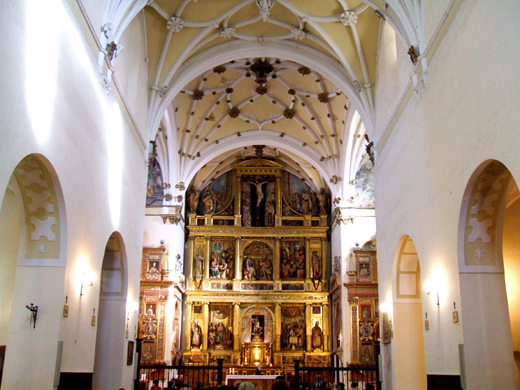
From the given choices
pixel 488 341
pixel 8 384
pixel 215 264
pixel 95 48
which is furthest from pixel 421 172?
pixel 215 264

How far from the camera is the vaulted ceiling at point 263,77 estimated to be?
1562 cm

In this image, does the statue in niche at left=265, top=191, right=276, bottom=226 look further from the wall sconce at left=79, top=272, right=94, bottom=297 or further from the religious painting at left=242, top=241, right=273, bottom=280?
the wall sconce at left=79, top=272, right=94, bottom=297

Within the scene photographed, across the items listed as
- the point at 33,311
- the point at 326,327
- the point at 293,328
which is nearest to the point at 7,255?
the point at 33,311

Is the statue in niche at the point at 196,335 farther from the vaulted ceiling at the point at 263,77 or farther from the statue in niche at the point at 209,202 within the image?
the vaulted ceiling at the point at 263,77

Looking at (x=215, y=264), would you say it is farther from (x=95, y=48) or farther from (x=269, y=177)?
(x=95, y=48)

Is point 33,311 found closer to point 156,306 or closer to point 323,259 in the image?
point 156,306

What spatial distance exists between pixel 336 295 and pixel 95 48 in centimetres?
1699

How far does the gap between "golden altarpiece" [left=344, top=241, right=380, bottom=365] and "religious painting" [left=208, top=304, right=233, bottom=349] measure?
6.41 metres

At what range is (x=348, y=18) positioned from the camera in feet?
50.7

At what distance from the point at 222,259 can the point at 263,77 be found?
9917mm

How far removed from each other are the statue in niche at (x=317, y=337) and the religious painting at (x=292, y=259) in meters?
2.49

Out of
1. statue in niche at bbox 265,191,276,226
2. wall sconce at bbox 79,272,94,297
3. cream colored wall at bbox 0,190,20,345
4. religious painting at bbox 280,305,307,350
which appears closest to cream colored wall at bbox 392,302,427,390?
wall sconce at bbox 79,272,94,297

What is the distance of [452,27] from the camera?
978cm

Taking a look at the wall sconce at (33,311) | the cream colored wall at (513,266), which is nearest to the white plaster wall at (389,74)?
the cream colored wall at (513,266)
